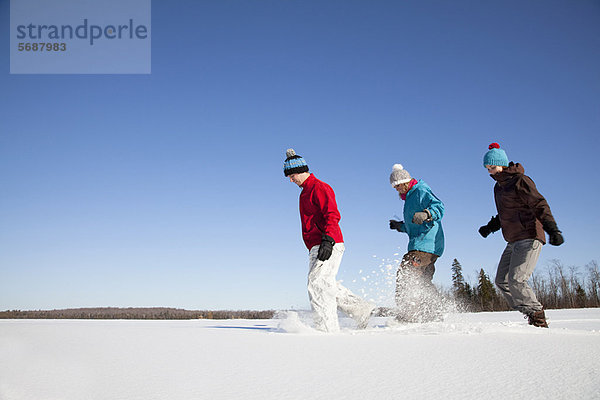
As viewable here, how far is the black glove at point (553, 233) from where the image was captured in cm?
463

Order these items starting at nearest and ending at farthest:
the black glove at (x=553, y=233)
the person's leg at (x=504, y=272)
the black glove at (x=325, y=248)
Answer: the black glove at (x=325, y=248)
the black glove at (x=553, y=233)
the person's leg at (x=504, y=272)

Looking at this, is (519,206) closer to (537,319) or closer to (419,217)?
(419,217)

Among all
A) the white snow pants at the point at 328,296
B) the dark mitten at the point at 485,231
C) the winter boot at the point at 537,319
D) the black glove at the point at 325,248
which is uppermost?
the dark mitten at the point at 485,231

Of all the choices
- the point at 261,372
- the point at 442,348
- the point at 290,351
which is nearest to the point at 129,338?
the point at 290,351

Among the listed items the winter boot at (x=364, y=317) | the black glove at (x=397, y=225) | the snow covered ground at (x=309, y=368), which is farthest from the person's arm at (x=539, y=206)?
the winter boot at (x=364, y=317)

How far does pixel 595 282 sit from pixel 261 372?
3479 cm

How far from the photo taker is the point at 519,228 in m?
5.08

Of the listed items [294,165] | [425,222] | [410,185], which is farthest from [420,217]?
[294,165]

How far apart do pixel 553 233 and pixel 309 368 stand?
11.9 feet

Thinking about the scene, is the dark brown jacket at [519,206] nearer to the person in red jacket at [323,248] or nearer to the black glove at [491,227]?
the black glove at [491,227]

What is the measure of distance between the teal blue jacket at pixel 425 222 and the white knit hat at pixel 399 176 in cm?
18

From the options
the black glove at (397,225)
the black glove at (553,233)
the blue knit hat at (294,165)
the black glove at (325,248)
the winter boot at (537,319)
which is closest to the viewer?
the black glove at (325,248)

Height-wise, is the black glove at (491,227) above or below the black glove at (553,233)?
above

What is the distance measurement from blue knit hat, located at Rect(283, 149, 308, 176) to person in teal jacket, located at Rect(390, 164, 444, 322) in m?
1.44
